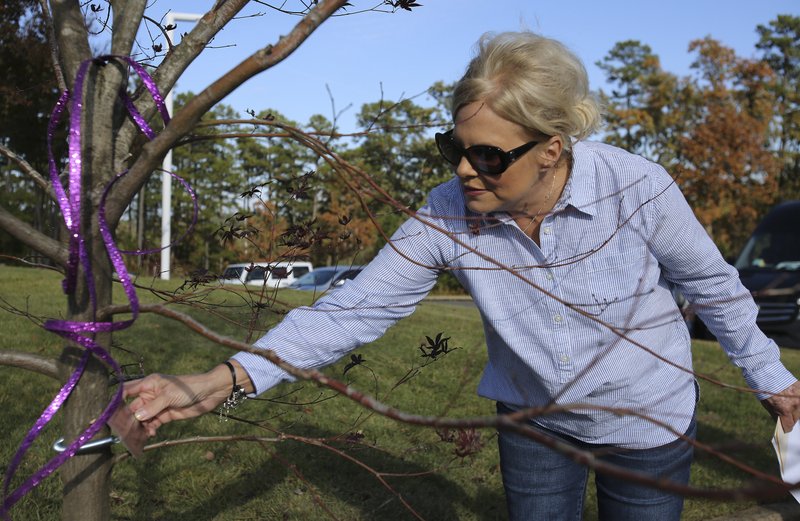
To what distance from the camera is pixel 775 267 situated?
40.4ft

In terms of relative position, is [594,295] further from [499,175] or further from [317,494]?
[317,494]

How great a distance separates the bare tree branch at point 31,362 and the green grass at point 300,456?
1.55 feet

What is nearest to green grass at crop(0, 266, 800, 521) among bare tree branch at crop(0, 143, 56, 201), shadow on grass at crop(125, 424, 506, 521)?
shadow on grass at crop(125, 424, 506, 521)

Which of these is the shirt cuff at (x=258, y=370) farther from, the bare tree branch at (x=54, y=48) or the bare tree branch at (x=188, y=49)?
the bare tree branch at (x=54, y=48)

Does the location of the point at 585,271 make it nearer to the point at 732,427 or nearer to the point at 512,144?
the point at 512,144

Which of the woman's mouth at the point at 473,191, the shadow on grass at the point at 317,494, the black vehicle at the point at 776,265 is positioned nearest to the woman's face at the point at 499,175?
the woman's mouth at the point at 473,191

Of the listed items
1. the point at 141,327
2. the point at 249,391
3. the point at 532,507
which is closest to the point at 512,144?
the point at 249,391

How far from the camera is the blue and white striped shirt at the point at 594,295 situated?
2373 millimetres

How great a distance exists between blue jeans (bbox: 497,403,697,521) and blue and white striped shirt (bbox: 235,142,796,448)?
0.07 m

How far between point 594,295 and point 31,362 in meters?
1.64

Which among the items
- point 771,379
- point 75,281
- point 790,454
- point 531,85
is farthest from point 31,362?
point 790,454

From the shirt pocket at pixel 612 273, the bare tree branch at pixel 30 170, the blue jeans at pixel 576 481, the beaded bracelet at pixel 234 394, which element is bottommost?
the blue jeans at pixel 576 481

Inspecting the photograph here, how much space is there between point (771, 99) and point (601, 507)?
3345 cm

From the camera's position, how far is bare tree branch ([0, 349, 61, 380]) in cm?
178
